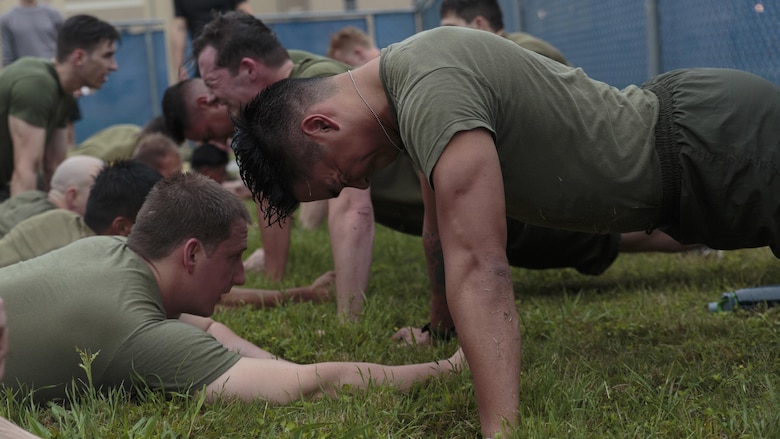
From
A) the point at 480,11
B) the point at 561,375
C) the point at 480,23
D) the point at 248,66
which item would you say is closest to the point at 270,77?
the point at 248,66

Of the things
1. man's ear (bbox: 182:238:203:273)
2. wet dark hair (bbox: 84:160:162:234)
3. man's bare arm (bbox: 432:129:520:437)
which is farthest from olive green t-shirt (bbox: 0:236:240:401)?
wet dark hair (bbox: 84:160:162:234)

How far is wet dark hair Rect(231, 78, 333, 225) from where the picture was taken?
2947 mm

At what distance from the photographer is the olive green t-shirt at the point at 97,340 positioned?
9.93 feet

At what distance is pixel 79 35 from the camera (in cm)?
749

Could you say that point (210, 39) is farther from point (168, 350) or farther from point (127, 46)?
point (127, 46)

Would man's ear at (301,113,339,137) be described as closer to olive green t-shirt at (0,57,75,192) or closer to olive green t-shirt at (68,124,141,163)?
olive green t-shirt at (0,57,75,192)

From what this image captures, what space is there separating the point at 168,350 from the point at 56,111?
5.15 m

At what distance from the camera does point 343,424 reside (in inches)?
109

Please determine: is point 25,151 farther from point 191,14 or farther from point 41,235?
point 191,14

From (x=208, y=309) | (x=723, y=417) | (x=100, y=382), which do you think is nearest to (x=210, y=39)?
(x=208, y=309)

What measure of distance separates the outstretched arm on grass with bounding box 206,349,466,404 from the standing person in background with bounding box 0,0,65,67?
8872 mm

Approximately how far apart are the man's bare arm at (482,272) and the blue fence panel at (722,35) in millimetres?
2825

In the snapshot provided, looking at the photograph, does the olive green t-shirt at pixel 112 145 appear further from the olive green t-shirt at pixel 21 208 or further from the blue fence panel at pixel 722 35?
the blue fence panel at pixel 722 35

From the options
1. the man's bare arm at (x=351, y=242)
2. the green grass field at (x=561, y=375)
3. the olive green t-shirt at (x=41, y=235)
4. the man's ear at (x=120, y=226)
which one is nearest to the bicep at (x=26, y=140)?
the olive green t-shirt at (x=41, y=235)
